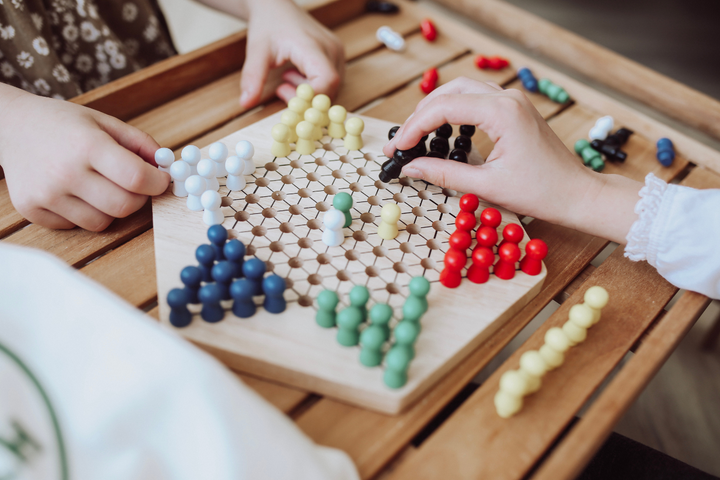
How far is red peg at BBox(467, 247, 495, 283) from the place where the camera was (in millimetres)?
548

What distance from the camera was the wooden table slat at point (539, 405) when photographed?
446 mm

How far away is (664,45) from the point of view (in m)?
1.92

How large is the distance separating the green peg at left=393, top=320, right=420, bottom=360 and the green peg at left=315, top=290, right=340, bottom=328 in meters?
0.07

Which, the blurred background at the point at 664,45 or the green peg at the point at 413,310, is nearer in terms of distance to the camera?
the green peg at the point at 413,310

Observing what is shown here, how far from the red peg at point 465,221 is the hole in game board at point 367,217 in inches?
4.2

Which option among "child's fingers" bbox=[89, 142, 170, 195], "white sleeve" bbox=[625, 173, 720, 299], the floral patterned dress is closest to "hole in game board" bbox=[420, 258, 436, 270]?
"white sleeve" bbox=[625, 173, 720, 299]

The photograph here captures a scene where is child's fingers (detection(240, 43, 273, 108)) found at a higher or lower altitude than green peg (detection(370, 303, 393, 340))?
higher

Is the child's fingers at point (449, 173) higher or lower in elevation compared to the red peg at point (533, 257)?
higher

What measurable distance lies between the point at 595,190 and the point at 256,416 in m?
0.48

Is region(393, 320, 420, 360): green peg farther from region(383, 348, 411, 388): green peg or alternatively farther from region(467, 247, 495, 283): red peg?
region(467, 247, 495, 283): red peg

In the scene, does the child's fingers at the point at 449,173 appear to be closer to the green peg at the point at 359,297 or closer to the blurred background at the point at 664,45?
the green peg at the point at 359,297

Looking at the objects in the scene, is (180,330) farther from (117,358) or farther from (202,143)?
(202,143)

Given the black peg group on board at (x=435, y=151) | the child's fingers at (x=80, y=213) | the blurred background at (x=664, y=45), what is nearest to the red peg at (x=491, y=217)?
the black peg group on board at (x=435, y=151)

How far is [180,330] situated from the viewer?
506mm
